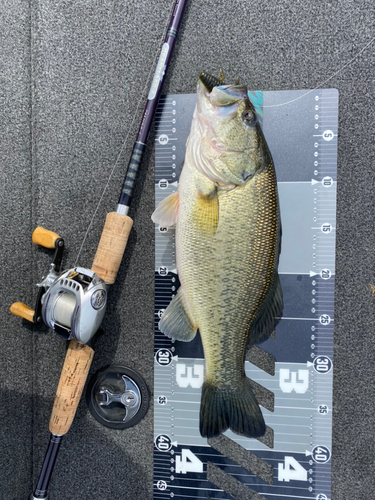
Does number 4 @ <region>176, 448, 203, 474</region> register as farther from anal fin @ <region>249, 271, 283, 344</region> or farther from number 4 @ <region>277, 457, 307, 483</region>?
anal fin @ <region>249, 271, 283, 344</region>

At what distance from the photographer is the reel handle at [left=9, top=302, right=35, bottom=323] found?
1128 millimetres

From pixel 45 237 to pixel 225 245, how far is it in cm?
66

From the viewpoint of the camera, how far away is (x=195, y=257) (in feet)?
3.15

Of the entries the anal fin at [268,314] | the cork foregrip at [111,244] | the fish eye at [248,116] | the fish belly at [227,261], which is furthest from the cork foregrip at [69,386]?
the fish eye at [248,116]

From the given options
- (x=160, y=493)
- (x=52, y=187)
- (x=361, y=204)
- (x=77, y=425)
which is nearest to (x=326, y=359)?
(x=361, y=204)

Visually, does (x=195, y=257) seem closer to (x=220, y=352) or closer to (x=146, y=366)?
(x=220, y=352)

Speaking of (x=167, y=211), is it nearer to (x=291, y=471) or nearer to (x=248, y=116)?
(x=248, y=116)

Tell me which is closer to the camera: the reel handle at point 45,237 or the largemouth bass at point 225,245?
the largemouth bass at point 225,245

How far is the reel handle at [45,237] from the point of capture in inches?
45.0

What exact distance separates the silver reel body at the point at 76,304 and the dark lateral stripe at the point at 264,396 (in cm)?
62

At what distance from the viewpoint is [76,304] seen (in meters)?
0.98

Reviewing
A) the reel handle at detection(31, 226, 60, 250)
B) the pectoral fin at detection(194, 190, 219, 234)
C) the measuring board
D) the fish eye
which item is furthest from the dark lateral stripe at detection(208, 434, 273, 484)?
the fish eye

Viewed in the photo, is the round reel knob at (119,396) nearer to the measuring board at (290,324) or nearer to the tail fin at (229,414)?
the measuring board at (290,324)

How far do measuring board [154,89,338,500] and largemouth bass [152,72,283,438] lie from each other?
0.16 meters
